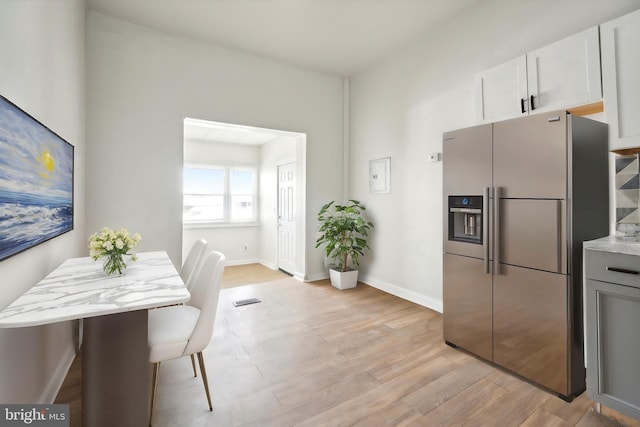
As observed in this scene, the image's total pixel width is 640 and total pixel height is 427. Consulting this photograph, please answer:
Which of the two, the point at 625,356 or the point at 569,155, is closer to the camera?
the point at 625,356

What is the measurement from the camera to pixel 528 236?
2.09 m

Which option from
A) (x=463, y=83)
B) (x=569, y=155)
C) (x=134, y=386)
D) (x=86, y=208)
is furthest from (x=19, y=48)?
(x=463, y=83)

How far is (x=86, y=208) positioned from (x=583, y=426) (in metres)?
4.47

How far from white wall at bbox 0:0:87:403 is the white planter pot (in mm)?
2963

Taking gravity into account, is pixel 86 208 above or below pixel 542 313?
above

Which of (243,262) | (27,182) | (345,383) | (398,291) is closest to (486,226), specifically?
(345,383)

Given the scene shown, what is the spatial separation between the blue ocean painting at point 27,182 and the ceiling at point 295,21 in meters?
1.96

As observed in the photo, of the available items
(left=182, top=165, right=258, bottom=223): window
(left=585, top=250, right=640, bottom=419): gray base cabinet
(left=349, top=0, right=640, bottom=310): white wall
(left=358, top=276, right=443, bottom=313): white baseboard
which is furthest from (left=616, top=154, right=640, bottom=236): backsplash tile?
(left=182, top=165, right=258, bottom=223): window

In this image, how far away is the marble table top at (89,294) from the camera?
1.22 meters

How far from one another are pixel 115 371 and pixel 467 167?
2.71 metres

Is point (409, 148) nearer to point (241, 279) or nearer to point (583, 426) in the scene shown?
point (583, 426)

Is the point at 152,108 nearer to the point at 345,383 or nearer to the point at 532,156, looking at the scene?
the point at 345,383

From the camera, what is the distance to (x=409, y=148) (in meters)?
3.82

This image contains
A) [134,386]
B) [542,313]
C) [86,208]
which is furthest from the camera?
[86,208]
